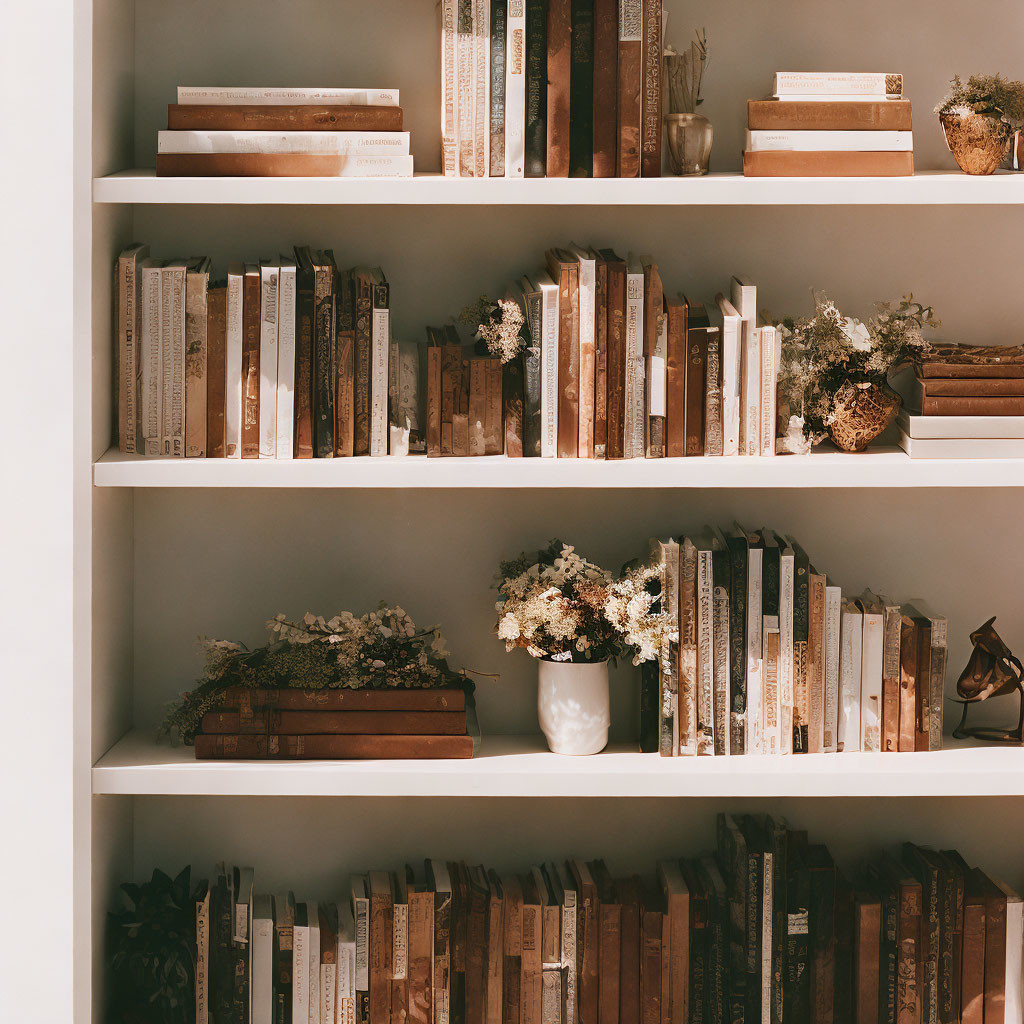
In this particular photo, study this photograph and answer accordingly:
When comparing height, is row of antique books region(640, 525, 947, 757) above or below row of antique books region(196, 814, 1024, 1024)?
above

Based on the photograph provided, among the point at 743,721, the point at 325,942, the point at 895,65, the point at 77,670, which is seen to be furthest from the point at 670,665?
the point at 895,65

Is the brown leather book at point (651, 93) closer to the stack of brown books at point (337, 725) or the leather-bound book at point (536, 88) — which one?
the leather-bound book at point (536, 88)

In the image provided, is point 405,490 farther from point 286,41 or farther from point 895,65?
point 895,65

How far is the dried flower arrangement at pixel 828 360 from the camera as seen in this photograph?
1808 mm

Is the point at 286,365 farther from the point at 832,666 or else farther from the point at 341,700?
the point at 832,666

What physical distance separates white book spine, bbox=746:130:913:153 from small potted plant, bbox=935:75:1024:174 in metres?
0.10

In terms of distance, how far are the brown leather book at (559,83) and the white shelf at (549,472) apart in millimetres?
436

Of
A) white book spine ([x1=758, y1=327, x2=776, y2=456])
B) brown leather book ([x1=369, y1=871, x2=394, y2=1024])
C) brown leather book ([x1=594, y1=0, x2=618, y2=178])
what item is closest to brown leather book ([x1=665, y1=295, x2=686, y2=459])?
white book spine ([x1=758, y1=327, x2=776, y2=456])

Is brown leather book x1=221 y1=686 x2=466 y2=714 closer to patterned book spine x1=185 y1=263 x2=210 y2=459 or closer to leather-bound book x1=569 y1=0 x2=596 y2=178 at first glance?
patterned book spine x1=185 y1=263 x2=210 y2=459

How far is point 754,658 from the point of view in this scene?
1839 millimetres

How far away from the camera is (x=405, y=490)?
6.53 ft

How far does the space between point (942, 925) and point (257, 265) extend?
4.83ft

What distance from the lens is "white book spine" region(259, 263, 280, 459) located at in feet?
5.71

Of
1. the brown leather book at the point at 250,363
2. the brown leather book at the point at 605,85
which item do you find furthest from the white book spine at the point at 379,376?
the brown leather book at the point at 605,85
